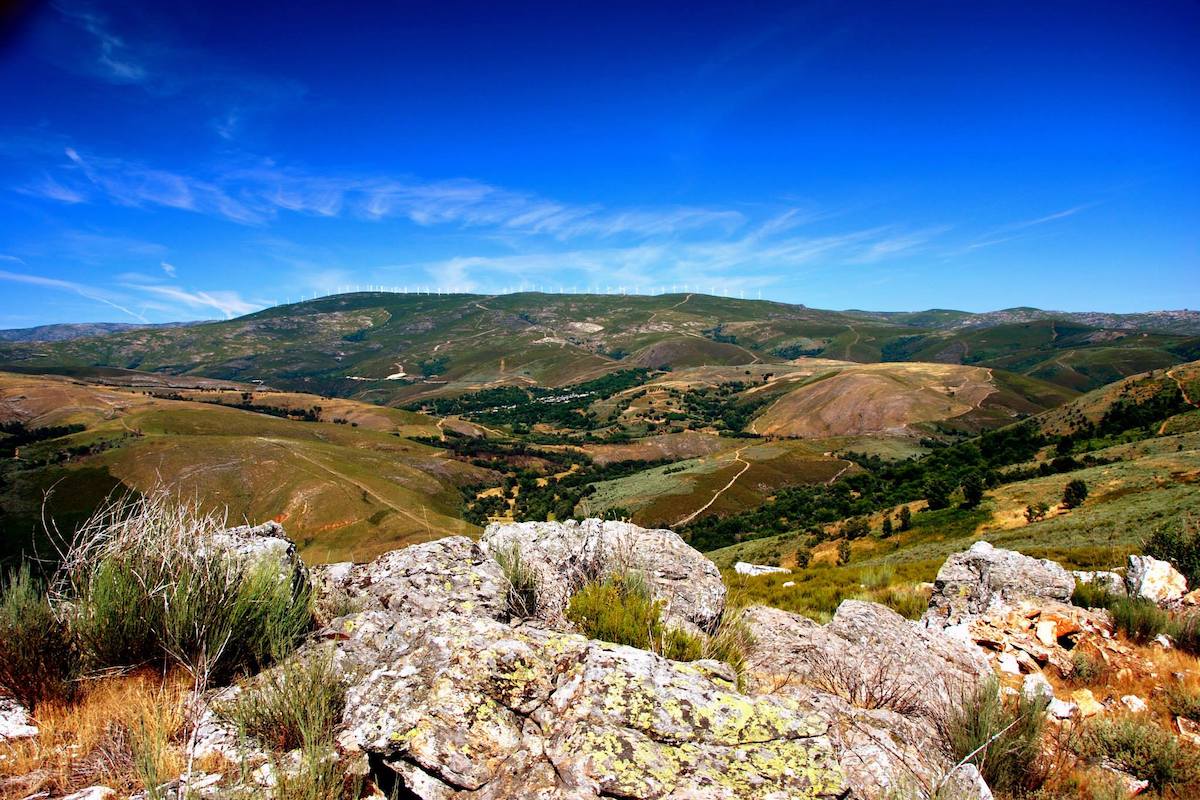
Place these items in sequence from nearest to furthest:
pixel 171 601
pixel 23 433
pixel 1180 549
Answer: pixel 171 601 → pixel 1180 549 → pixel 23 433

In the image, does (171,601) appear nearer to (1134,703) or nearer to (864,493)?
(1134,703)

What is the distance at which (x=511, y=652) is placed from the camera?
5148 millimetres

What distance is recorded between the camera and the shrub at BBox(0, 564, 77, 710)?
5.40 meters

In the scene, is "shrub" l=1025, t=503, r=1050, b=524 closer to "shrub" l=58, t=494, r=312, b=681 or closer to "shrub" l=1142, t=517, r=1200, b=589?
"shrub" l=1142, t=517, r=1200, b=589

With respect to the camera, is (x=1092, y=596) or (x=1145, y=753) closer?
(x=1145, y=753)

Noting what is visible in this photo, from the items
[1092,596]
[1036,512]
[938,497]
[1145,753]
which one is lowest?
[938,497]

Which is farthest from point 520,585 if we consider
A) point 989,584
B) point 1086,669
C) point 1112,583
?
point 1112,583

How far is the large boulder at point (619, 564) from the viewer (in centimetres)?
920

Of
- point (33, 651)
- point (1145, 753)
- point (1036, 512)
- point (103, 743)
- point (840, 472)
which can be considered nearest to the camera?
point (103, 743)

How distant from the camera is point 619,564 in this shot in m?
9.62

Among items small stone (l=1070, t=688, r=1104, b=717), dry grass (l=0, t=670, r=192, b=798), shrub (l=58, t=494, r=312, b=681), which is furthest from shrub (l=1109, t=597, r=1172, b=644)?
dry grass (l=0, t=670, r=192, b=798)

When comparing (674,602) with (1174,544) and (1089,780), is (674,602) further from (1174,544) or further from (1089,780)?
(1174,544)

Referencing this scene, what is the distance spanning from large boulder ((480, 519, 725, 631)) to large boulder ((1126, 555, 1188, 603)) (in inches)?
400

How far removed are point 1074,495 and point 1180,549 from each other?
3752 centimetres
